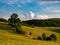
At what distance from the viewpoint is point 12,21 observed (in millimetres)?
107062

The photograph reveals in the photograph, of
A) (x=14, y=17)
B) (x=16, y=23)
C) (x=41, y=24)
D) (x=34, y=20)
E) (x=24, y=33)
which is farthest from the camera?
(x=34, y=20)

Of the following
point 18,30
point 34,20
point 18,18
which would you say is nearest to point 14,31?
point 18,30

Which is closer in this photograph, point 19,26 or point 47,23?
point 19,26

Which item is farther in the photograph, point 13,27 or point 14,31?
point 13,27

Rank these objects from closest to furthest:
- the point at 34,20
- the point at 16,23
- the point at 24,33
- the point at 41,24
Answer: the point at 24,33, the point at 16,23, the point at 41,24, the point at 34,20

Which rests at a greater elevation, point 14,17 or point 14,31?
point 14,17

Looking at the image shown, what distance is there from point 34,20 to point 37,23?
9511mm

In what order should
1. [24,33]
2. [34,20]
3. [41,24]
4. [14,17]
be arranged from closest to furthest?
[24,33] → [14,17] → [41,24] → [34,20]

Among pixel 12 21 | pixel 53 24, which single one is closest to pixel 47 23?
pixel 53 24

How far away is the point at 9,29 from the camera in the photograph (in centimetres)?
9525

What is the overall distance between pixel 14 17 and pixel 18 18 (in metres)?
2.59

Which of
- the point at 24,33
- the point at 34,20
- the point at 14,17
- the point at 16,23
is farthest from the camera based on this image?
the point at 34,20

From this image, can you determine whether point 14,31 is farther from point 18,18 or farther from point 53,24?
point 53,24

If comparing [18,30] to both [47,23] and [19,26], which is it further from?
[47,23]
